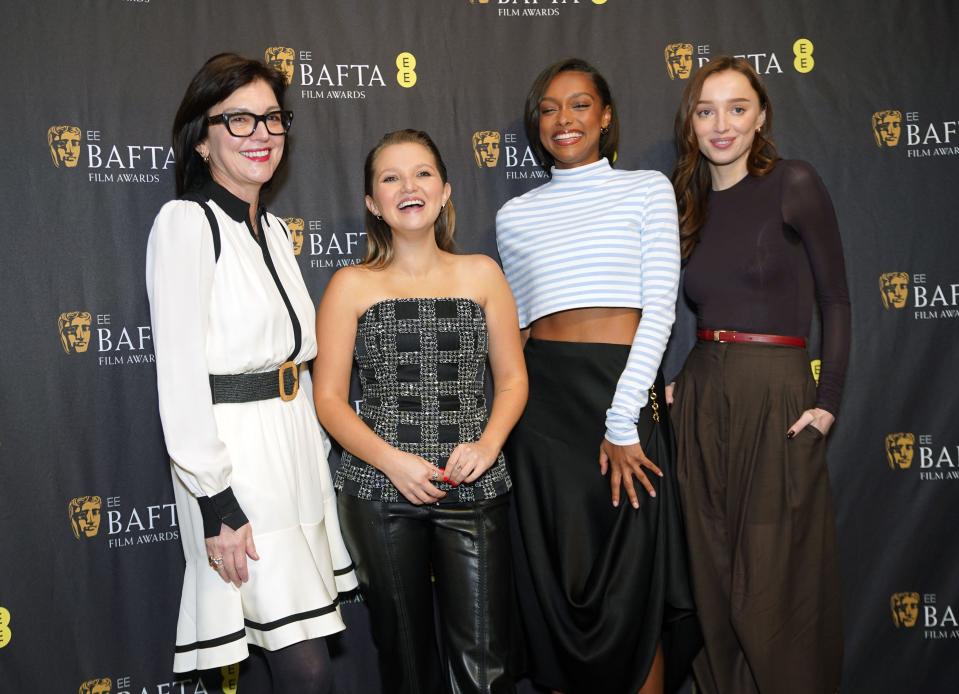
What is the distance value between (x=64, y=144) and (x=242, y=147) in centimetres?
109

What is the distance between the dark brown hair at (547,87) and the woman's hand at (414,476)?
125 centimetres

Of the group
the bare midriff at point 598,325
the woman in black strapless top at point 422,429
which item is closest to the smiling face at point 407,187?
the woman in black strapless top at point 422,429

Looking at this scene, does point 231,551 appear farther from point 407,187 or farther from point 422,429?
point 407,187

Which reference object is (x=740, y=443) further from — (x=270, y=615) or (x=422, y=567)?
(x=270, y=615)

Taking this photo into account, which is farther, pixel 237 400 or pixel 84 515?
pixel 84 515

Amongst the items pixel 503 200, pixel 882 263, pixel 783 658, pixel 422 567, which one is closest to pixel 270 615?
pixel 422 567

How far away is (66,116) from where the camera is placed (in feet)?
9.50

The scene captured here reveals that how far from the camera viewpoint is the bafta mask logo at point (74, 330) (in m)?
2.88

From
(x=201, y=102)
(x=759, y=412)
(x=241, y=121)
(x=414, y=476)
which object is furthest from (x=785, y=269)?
(x=201, y=102)

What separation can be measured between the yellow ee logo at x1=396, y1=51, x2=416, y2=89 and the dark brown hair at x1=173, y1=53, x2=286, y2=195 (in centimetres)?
93

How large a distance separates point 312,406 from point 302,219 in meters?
0.88

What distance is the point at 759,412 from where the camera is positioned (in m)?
2.54

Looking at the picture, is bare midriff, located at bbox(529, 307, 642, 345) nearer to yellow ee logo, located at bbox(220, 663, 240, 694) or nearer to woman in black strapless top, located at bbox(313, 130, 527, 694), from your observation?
woman in black strapless top, located at bbox(313, 130, 527, 694)

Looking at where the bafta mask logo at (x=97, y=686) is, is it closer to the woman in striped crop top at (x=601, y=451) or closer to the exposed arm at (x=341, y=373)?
the exposed arm at (x=341, y=373)
